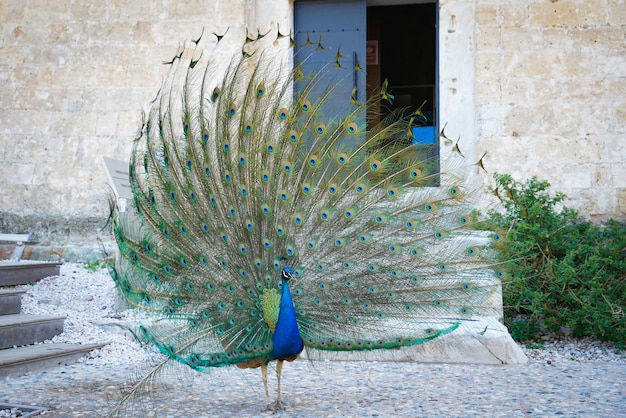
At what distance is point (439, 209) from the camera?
12.1 feet

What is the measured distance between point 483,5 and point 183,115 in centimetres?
477

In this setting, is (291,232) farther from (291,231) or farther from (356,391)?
(356,391)

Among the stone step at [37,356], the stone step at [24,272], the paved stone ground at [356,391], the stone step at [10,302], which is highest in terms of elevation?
the stone step at [24,272]

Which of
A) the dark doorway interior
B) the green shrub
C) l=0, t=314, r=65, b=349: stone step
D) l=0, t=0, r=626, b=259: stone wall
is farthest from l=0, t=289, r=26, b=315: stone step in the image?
the dark doorway interior

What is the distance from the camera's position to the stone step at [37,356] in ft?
14.9

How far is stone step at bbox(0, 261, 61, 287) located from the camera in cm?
600

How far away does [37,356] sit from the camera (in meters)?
4.74

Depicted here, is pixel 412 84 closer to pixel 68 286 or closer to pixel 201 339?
pixel 68 286

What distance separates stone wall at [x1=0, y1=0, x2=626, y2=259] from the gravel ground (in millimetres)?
2125

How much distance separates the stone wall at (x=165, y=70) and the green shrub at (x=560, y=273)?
87cm

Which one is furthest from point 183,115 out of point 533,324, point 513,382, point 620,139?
point 620,139

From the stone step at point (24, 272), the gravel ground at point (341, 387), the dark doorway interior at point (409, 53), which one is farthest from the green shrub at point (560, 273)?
the dark doorway interior at point (409, 53)

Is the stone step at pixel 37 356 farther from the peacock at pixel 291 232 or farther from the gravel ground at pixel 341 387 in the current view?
the peacock at pixel 291 232

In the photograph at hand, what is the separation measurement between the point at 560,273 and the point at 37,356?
4.17 meters
